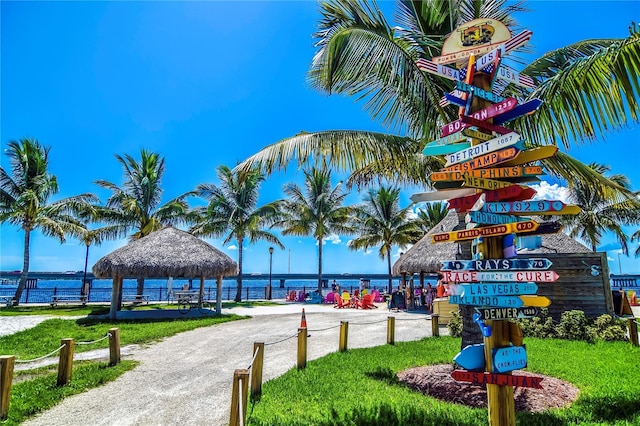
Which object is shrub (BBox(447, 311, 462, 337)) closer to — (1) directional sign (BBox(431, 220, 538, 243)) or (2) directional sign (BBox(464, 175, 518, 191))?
(1) directional sign (BBox(431, 220, 538, 243))

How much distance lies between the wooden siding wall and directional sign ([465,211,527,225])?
10.4 meters

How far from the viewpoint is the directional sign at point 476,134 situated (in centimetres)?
345

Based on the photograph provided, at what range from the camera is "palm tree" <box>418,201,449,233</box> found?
33.2 metres

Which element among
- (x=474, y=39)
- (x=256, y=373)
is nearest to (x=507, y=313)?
(x=474, y=39)

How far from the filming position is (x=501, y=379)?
3.02m

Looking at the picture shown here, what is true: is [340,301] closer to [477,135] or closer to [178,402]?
[178,402]

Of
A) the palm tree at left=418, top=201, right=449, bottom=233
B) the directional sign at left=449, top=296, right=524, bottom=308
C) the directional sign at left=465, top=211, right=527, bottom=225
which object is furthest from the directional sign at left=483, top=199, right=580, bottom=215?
the palm tree at left=418, top=201, right=449, bottom=233

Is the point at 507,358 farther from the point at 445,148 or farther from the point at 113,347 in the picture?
the point at 113,347

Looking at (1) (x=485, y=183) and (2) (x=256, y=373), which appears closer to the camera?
(1) (x=485, y=183)

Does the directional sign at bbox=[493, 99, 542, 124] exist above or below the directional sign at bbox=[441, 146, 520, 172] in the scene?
above

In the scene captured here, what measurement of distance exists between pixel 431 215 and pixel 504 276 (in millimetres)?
31776

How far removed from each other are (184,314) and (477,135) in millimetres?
16484

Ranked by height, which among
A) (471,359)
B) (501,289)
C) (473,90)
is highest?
(473,90)

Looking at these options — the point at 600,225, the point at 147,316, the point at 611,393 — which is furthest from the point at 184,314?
the point at 600,225
